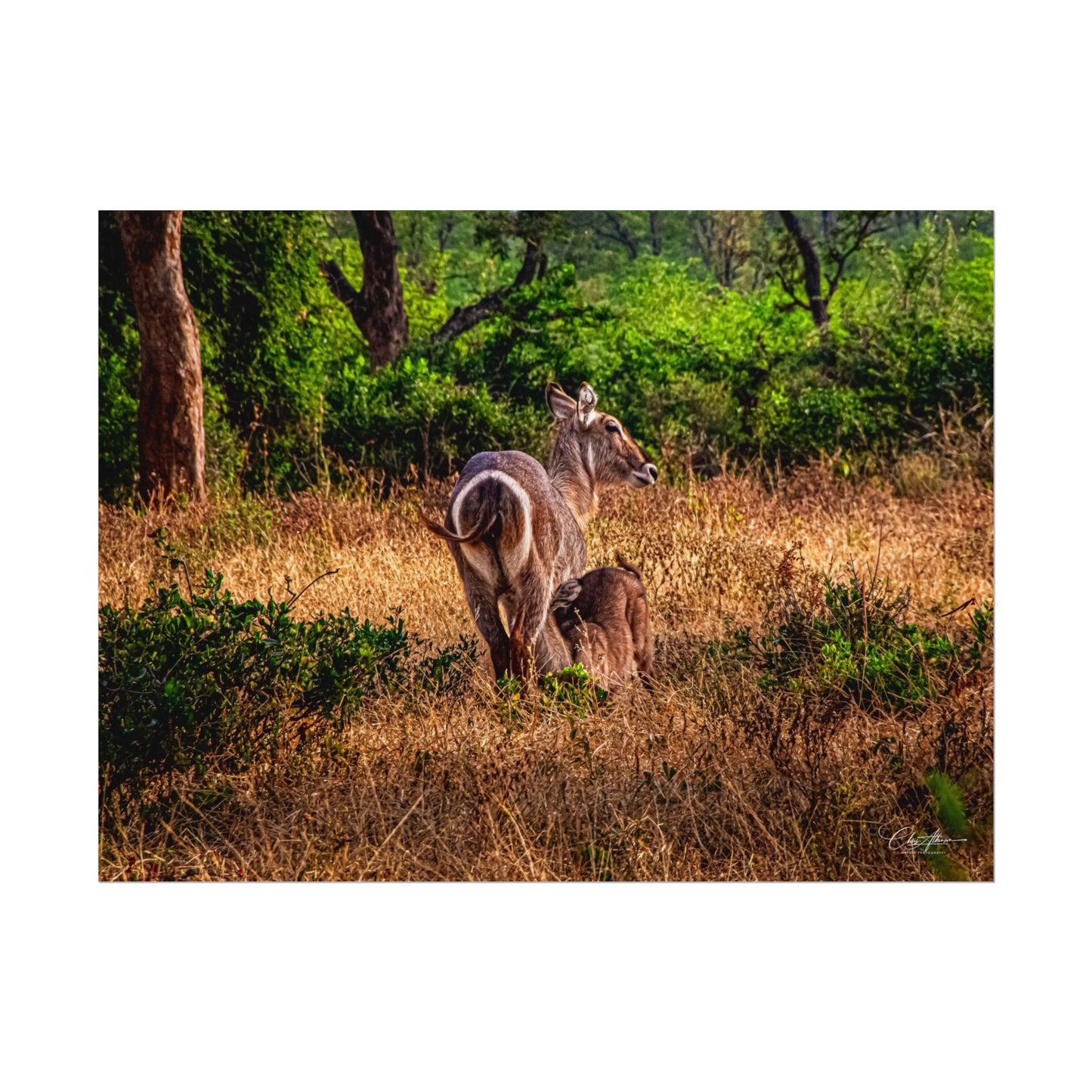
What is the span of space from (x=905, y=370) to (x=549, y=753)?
10.8 ft

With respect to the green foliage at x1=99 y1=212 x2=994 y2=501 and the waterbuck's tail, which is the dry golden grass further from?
the green foliage at x1=99 y1=212 x2=994 y2=501

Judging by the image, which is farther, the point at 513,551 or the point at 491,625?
the point at 491,625

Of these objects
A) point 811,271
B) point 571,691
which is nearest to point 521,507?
point 571,691

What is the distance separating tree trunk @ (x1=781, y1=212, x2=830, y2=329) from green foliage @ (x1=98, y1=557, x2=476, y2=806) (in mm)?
2848

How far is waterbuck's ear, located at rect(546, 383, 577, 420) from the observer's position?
Result: 6570mm

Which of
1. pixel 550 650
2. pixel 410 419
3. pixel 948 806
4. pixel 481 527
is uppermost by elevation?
pixel 410 419

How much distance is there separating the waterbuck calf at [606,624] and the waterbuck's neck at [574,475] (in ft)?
1.28

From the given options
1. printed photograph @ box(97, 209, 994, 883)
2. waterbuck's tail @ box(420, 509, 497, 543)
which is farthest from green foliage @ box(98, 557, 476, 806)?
waterbuck's tail @ box(420, 509, 497, 543)

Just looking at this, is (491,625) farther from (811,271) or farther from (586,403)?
(811,271)

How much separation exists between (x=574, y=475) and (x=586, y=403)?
1.20 feet

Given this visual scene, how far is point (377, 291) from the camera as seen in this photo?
7539mm

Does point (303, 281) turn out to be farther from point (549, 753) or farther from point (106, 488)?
point (549, 753)

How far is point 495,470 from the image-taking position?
232 inches

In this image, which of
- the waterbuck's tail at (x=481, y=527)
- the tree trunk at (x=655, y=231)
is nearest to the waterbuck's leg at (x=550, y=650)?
the waterbuck's tail at (x=481, y=527)
